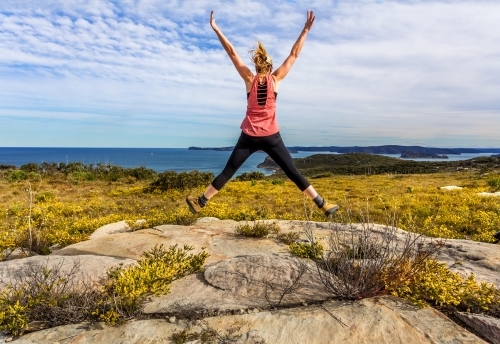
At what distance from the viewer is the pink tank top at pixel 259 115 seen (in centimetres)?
538

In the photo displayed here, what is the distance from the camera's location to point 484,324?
139 inches

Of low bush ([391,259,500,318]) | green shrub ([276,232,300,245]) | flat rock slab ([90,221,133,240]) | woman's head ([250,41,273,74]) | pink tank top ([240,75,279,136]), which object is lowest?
flat rock slab ([90,221,133,240])

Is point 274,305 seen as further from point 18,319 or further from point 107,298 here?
point 18,319

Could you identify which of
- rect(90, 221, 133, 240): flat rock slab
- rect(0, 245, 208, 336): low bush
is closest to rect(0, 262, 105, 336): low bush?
rect(0, 245, 208, 336): low bush

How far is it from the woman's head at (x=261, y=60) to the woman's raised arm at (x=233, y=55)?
0.16 m

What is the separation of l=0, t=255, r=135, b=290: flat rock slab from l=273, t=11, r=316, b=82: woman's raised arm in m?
3.54

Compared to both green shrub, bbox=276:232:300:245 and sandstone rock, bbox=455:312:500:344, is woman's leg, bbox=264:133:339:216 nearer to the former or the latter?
green shrub, bbox=276:232:300:245

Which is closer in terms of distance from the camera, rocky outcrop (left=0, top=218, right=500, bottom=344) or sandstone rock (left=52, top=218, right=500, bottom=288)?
rocky outcrop (left=0, top=218, right=500, bottom=344)

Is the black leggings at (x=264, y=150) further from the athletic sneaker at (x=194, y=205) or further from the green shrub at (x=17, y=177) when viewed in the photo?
the green shrub at (x=17, y=177)

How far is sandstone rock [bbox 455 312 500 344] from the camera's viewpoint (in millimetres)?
3409

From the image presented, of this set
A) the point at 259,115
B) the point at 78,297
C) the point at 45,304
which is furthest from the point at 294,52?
the point at 45,304

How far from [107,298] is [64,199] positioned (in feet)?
50.6

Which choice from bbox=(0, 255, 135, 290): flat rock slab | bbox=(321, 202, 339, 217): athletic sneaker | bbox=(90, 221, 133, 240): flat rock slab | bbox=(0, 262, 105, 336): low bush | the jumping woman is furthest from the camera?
bbox=(90, 221, 133, 240): flat rock slab

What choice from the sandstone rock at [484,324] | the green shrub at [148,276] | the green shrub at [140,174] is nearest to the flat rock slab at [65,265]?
the green shrub at [148,276]
